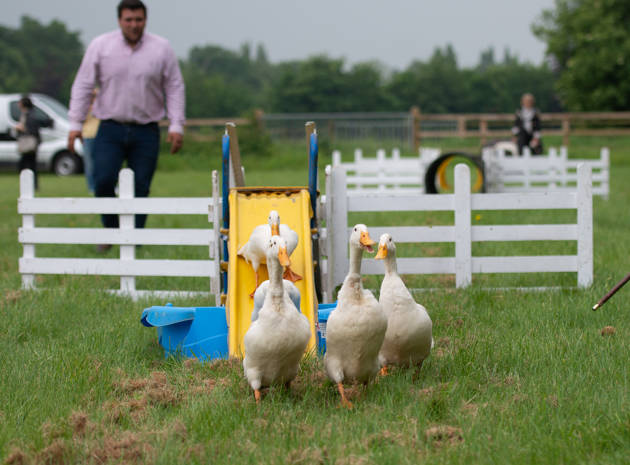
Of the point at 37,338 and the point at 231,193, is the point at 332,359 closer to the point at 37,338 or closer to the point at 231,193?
the point at 231,193

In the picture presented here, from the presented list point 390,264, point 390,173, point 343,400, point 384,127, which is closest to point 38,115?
point 384,127

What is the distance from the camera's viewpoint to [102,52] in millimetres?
7547

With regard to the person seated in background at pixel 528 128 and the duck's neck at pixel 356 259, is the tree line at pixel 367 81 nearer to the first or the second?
the person seated in background at pixel 528 128

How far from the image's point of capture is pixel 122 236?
700 centimetres

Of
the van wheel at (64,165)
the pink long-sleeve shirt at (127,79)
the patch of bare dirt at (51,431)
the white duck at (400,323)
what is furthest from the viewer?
the van wheel at (64,165)

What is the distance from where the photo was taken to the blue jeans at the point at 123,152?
25.1ft

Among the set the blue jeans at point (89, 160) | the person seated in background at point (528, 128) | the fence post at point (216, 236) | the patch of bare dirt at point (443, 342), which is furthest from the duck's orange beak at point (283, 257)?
the person seated in background at point (528, 128)

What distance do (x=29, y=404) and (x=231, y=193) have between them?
215cm

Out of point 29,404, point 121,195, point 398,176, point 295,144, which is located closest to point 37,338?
point 29,404

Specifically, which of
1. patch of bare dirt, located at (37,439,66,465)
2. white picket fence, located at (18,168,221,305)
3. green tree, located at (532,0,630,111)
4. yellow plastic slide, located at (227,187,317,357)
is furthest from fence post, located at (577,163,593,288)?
green tree, located at (532,0,630,111)

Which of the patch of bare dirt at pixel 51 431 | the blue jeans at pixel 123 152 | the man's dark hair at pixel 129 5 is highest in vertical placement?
the man's dark hair at pixel 129 5

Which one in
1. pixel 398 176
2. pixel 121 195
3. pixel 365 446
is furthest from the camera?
pixel 398 176

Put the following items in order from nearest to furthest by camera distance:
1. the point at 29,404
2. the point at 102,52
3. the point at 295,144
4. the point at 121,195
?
the point at 29,404 < the point at 121,195 < the point at 102,52 < the point at 295,144

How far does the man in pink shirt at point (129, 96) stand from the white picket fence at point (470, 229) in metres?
2.11
